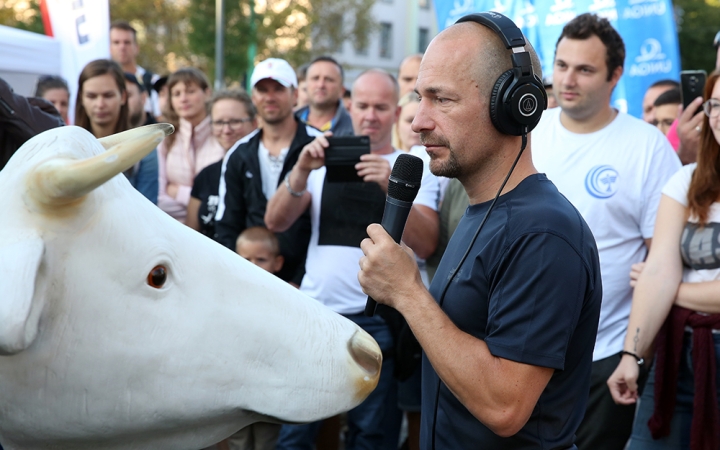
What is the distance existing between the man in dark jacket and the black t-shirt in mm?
2355

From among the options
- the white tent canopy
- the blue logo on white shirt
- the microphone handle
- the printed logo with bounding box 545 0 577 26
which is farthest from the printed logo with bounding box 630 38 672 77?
the microphone handle

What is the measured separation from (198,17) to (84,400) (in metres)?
19.8

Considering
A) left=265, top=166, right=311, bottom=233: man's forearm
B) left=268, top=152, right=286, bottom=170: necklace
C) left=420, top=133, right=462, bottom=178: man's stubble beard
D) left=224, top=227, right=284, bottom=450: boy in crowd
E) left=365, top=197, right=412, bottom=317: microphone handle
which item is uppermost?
left=420, top=133, right=462, bottom=178: man's stubble beard

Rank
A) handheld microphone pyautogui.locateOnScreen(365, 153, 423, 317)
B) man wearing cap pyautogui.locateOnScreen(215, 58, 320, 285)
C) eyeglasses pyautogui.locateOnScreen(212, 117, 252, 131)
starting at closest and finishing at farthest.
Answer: handheld microphone pyautogui.locateOnScreen(365, 153, 423, 317) → man wearing cap pyautogui.locateOnScreen(215, 58, 320, 285) → eyeglasses pyautogui.locateOnScreen(212, 117, 252, 131)

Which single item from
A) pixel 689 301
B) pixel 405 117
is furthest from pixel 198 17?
pixel 689 301

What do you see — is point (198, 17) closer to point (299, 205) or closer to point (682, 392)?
point (299, 205)

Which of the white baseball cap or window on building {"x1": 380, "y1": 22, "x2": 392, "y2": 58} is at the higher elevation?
window on building {"x1": 380, "y1": 22, "x2": 392, "y2": 58}

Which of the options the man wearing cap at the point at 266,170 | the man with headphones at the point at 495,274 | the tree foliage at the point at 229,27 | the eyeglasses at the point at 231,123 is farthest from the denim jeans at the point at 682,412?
the tree foliage at the point at 229,27

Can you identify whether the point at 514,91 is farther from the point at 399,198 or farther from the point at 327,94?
the point at 327,94

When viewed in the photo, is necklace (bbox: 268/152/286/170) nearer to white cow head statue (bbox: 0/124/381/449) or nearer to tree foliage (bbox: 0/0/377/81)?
white cow head statue (bbox: 0/124/381/449)

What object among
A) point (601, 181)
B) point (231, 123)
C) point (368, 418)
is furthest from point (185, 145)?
point (601, 181)

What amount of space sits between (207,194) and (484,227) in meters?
3.66

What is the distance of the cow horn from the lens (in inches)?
56.9

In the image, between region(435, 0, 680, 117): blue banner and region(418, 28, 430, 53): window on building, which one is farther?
region(418, 28, 430, 53): window on building
